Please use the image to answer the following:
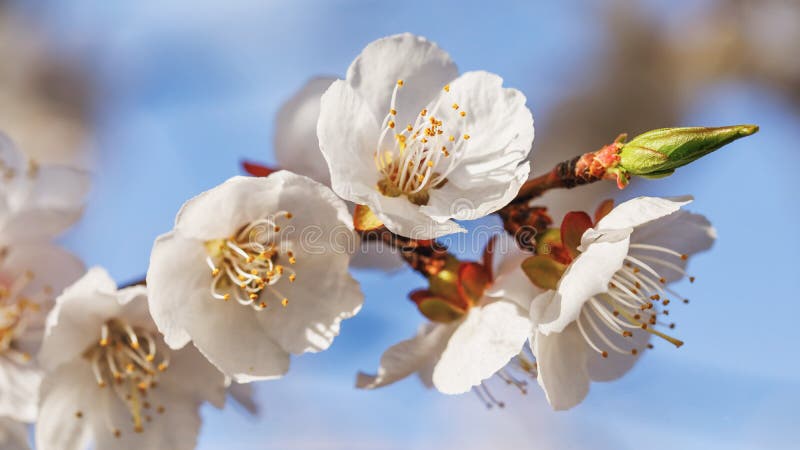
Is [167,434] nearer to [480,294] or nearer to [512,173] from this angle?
[480,294]

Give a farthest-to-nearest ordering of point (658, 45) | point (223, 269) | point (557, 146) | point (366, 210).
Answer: point (658, 45) < point (557, 146) < point (223, 269) < point (366, 210)

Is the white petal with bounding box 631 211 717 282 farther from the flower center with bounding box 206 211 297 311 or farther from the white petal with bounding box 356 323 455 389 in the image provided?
the flower center with bounding box 206 211 297 311

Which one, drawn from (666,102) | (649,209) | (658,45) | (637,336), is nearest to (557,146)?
(666,102)

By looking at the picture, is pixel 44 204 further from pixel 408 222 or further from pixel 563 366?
Answer: pixel 563 366

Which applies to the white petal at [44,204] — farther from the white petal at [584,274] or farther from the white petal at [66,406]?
the white petal at [584,274]

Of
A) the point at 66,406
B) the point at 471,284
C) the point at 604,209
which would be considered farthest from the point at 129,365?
the point at 604,209
